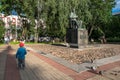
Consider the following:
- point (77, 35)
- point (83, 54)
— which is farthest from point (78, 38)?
point (83, 54)

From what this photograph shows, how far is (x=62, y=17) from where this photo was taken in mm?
36875

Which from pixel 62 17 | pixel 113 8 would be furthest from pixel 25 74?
pixel 113 8

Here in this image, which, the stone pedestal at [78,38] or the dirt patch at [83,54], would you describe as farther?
the stone pedestal at [78,38]

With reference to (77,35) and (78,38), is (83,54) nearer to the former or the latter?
(78,38)

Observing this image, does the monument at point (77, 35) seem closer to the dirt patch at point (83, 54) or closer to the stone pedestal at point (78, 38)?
the stone pedestal at point (78, 38)

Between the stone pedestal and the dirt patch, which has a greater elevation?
the stone pedestal

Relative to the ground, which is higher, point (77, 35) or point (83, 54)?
point (77, 35)

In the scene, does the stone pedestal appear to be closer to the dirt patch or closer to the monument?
the monument

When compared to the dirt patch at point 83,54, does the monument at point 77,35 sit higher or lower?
higher

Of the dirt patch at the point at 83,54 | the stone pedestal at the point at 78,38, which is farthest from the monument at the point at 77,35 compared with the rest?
the dirt patch at the point at 83,54

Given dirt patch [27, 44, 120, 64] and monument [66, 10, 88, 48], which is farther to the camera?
monument [66, 10, 88, 48]

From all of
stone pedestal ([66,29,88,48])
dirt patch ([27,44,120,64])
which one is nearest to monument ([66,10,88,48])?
stone pedestal ([66,29,88,48])

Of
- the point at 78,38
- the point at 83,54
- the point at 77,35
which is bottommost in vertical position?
the point at 83,54

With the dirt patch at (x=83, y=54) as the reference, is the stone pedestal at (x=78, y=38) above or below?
above
